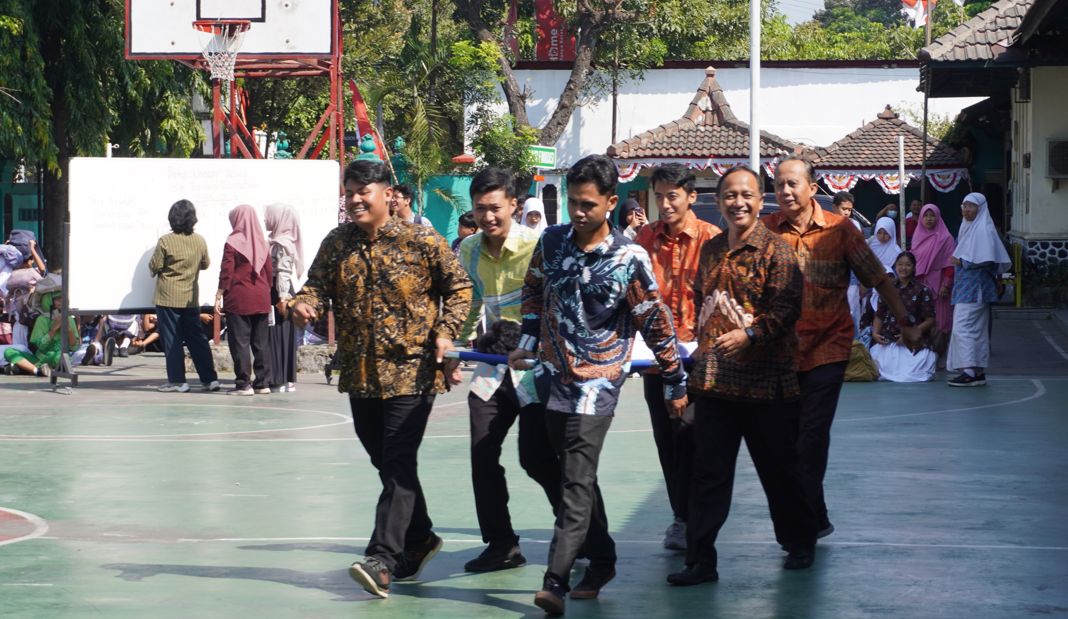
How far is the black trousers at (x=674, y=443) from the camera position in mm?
5840

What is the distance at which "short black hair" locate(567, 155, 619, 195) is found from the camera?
5.04 metres

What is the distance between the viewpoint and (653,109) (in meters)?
33.4

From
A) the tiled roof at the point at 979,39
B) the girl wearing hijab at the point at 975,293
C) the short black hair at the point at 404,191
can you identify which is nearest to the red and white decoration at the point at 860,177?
the tiled roof at the point at 979,39

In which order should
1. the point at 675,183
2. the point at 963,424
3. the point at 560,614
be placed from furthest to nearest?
the point at 963,424 < the point at 675,183 < the point at 560,614

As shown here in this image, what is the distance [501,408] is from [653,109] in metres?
28.5

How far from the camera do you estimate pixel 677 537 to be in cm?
596

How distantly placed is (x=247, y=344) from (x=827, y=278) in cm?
777

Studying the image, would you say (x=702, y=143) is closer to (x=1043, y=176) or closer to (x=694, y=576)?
(x=1043, y=176)

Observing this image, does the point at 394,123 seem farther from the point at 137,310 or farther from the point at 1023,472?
the point at 1023,472

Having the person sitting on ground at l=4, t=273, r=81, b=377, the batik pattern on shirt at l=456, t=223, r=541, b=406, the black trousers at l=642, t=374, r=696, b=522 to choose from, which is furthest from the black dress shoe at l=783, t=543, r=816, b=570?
the person sitting on ground at l=4, t=273, r=81, b=377

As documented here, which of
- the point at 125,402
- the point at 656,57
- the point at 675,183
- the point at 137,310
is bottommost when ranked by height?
the point at 125,402

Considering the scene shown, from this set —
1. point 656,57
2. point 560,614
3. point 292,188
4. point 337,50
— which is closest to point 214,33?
point 337,50

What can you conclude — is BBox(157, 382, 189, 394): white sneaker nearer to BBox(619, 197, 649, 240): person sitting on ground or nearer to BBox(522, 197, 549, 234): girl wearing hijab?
BBox(522, 197, 549, 234): girl wearing hijab

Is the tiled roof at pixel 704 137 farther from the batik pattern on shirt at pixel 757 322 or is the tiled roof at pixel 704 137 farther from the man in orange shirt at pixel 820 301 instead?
the batik pattern on shirt at pixel 757 322
